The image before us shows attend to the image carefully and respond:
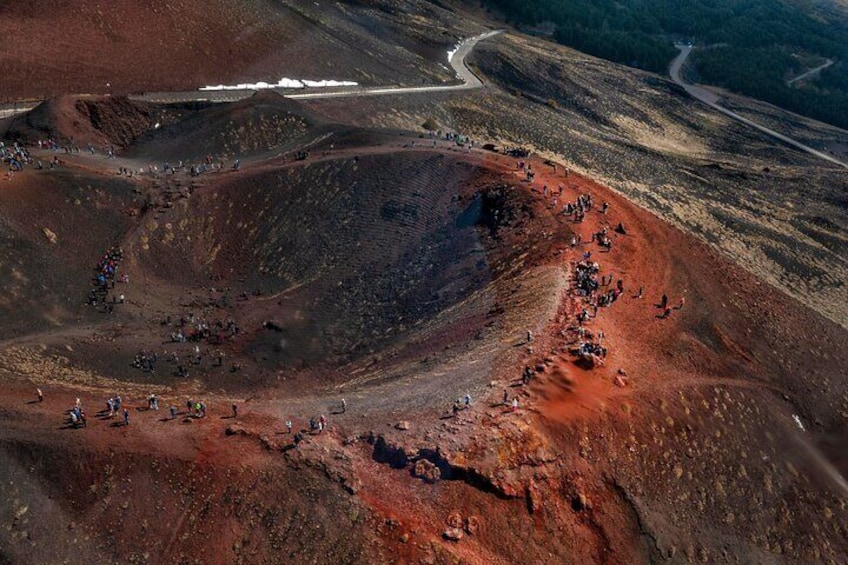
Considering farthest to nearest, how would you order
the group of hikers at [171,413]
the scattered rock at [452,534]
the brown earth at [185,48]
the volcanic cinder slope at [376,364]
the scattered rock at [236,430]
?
the brown earth at [185,48] < the group of hikers at [171,413] < the scattered rock at [236,430] < the volcanic cinder slope at [376,364] < the scattered rock at [452,534]

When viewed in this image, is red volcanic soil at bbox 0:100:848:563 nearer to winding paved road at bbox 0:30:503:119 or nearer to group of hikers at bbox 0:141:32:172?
group of hikers at bbox 0:141:32:172

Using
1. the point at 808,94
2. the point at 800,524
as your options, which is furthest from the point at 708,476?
the point at 808,94

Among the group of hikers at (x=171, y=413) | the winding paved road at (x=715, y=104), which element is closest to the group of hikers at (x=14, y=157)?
the group of hikers at (x=171, y=413)

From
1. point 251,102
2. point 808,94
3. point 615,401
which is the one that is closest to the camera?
point 615,401

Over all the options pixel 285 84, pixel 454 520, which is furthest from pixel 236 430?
pixel 285 84

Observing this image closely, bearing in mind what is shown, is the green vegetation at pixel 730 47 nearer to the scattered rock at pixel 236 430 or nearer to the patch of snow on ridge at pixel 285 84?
the patch of snow on ridge at pixel 285 84

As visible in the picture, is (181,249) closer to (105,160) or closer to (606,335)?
(105,160)

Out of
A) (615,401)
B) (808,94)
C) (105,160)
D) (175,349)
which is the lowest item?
(175,349)
